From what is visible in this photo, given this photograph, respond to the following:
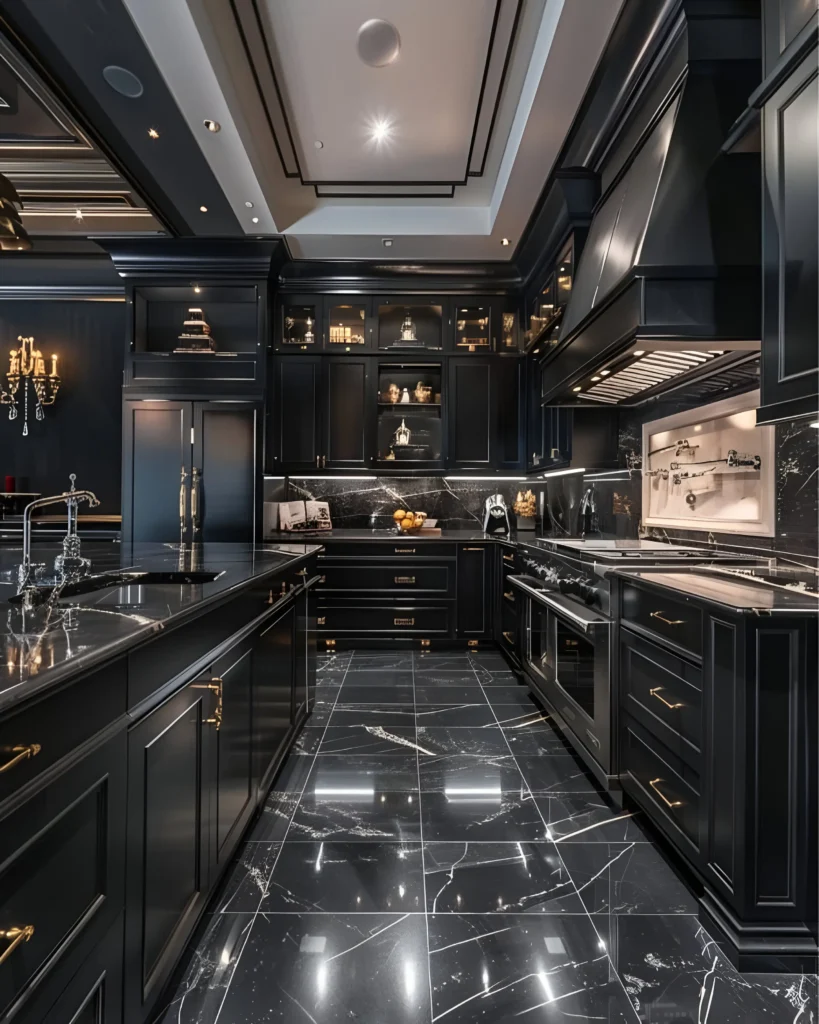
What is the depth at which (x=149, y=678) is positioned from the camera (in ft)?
3.89

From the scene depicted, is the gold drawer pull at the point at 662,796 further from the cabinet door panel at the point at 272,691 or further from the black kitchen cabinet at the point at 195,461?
the black kitchen cabinet at the point at 195,461

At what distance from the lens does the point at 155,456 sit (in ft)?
15.3

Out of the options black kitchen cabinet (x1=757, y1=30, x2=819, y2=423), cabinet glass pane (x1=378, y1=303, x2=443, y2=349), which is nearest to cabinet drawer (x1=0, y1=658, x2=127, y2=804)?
black kitchen cabinet (x1=757, y1=30, x2=819, y2=423)

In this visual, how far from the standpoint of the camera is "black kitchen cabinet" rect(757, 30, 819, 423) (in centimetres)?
153

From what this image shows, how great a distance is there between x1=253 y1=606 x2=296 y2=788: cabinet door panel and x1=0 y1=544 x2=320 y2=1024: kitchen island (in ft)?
0.18

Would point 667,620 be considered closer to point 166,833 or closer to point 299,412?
point 166,833

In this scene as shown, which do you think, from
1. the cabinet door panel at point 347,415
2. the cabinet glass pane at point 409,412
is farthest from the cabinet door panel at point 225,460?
the cabinet glass pane at point 409,412

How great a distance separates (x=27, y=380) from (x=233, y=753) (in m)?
4.67

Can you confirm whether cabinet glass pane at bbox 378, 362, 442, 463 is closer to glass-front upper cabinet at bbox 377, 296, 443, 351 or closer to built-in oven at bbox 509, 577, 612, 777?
glass-front upper cabinet at bbox 377, 296, 443, 351

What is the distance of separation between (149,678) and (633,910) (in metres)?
1.50

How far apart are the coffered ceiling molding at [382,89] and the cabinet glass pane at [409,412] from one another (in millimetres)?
1526

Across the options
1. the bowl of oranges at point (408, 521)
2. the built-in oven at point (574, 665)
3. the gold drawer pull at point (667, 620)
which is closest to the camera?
the gold drawer pull at point (667, 620)

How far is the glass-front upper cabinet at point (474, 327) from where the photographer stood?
16.5 feet

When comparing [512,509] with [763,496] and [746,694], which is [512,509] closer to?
[763,496]
